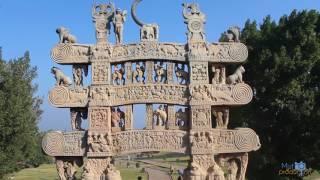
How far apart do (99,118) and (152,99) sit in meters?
1.43

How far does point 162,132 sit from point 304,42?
6674mm

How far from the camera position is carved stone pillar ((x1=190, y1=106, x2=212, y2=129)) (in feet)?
33.1


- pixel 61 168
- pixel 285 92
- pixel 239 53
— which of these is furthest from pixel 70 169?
pixel 285 92

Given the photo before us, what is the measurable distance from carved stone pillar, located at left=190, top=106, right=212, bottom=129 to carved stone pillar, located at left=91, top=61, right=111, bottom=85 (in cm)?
233

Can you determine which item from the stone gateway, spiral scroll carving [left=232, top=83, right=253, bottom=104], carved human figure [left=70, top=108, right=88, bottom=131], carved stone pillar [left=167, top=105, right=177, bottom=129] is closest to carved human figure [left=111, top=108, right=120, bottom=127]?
the stone gateway

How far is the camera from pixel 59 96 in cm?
1034

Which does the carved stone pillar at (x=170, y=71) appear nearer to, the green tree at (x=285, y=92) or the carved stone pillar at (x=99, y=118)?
the carved stone pillar at (x=99, y=118)

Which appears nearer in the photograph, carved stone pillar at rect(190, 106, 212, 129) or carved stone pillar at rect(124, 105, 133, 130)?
carved stone pillar at rect(190, 106, 212, 129)

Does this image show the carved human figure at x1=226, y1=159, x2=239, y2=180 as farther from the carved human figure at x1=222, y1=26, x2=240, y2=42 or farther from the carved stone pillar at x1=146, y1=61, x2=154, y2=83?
the carved human figure at x1=222, y1=26, x2=240, y2=42

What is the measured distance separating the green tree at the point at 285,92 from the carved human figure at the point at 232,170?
13.8 feet

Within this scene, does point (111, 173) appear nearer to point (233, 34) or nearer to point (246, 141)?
point (246, 141)

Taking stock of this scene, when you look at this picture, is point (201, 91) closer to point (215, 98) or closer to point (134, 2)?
point (215, 98)

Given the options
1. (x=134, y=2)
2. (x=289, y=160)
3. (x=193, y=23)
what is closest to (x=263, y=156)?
(x=289, y=160)

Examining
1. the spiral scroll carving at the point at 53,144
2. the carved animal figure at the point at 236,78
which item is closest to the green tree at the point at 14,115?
the spiral scroll carving at the point at 53,144
